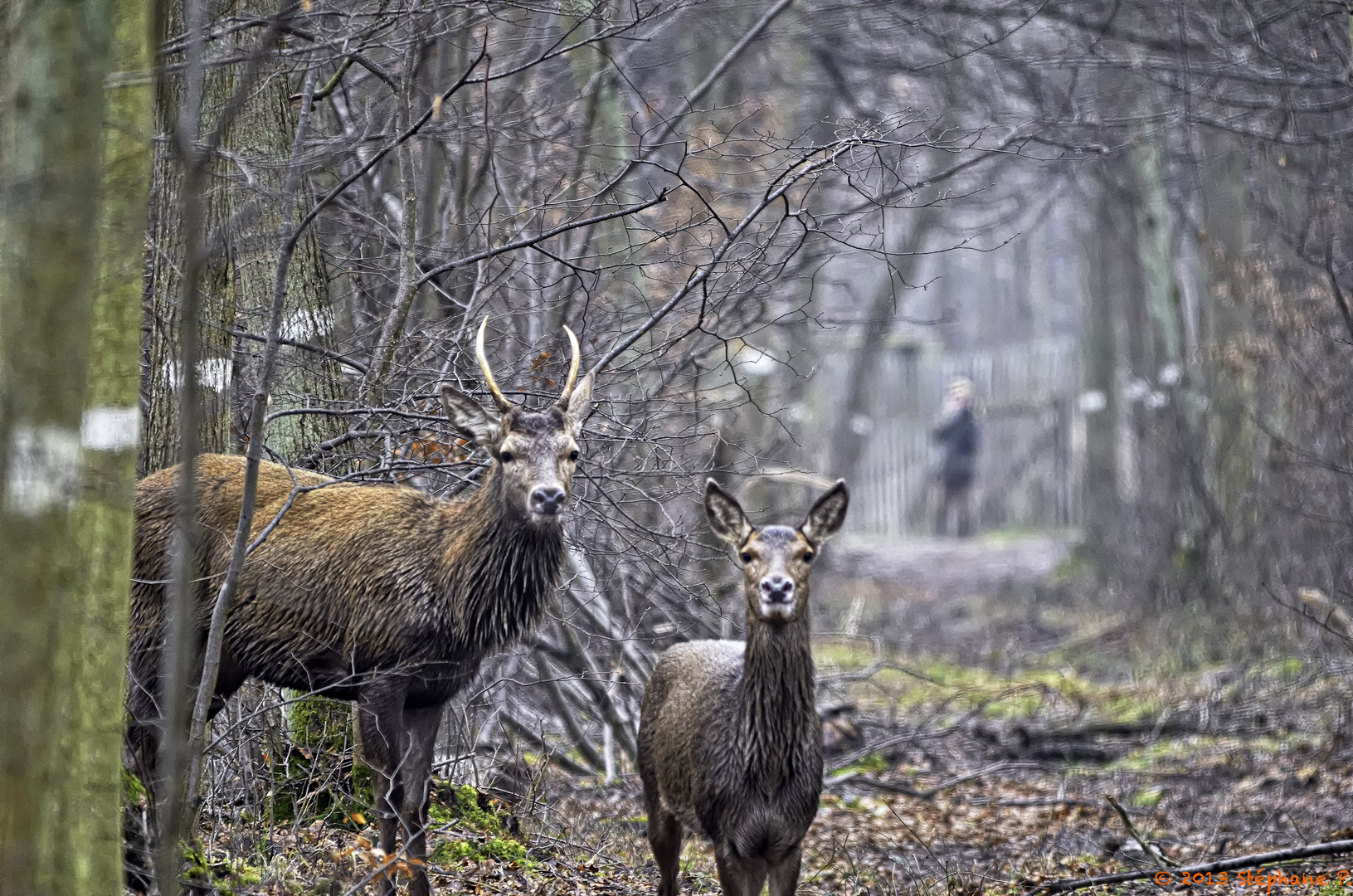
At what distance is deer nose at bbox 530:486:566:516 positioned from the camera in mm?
6684

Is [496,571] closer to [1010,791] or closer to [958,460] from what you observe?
[1010,791]

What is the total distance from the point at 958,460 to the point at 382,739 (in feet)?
69.8

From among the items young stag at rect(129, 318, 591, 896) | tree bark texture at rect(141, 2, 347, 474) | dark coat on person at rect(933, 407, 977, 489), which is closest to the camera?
young stag at rect(129, 318, 591, 896)

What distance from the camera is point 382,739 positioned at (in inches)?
266

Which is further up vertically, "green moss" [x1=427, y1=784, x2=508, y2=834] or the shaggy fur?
the shaggy fur

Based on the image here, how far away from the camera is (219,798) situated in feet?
22.0

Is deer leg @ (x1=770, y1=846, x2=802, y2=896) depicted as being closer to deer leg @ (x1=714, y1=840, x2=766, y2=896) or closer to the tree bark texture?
deer leg @ (x1=714, y1=840, x2=766, y2=896)

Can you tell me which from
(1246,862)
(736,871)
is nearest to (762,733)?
(736,871)

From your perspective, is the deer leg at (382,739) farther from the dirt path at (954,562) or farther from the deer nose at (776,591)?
the dirt path at (954,562)

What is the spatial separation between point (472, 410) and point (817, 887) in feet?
Result: 10.7

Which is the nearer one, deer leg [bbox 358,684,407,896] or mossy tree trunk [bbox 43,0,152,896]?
mossy tree trunk [bbox 43,0,152,896]

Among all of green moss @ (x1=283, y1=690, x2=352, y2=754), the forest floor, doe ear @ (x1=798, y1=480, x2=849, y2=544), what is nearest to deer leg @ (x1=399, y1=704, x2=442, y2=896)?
the forest floor

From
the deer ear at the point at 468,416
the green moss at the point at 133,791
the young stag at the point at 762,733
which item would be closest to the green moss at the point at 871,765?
the young stag at the point at 762,733

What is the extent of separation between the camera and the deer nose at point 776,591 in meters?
6.59
